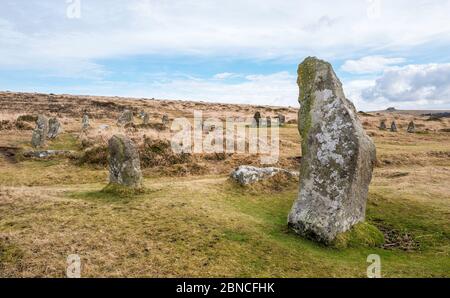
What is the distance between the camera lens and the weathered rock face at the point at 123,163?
16766 millimetres

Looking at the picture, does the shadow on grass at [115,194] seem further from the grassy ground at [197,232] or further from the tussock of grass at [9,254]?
the tussock of grass at [9,254]

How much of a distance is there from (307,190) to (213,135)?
19376 mm

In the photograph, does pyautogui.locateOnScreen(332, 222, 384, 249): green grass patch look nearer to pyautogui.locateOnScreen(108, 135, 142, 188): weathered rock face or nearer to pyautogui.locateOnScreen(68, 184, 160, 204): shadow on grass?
pyautogui.locateOnScreen(68, 184, 160, 204): shadow on grass

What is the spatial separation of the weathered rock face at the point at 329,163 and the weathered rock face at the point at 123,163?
6.92m

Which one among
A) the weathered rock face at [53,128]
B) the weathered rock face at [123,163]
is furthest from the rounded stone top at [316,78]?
the weathered rock face at [53,128]

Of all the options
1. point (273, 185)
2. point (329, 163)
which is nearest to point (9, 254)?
point (329, 163)

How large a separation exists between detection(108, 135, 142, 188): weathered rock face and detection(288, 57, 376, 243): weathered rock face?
22.7 feet

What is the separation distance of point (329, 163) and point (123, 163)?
8.43 meters

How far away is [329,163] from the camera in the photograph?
12.9m

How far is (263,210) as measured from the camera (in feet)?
54.5

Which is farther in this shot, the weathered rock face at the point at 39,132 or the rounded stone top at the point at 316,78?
the weathered rock face at the point at 39,132

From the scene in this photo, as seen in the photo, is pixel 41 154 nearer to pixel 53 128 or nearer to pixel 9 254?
pixel 53 128

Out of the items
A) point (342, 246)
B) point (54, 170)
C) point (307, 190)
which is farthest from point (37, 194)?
point (342, 246)
